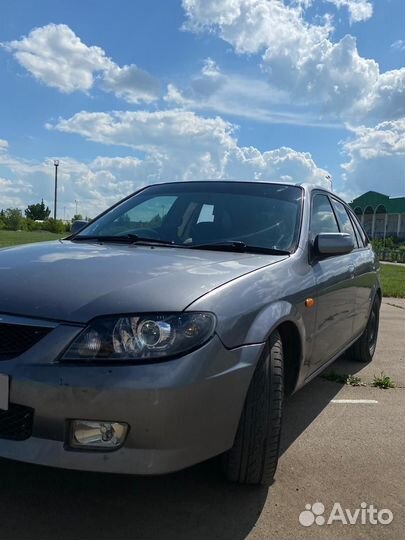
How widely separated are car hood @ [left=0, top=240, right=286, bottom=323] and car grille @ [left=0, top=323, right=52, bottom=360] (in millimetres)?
58

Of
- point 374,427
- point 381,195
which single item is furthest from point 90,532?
point 381,195

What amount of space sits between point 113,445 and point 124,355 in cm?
35

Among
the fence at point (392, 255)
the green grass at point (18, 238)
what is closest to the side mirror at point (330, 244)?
the green grass at point (18, 238)

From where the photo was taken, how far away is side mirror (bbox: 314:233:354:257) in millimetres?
3271

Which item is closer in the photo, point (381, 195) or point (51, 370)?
point (51, 370)

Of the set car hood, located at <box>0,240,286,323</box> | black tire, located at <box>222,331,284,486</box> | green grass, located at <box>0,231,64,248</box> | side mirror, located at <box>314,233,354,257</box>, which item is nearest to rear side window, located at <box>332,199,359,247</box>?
side mirror, located at <box>314,233,354,257</box>

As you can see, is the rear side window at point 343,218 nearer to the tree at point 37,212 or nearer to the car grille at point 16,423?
the car grille at point 16,423

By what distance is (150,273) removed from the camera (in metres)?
2.47

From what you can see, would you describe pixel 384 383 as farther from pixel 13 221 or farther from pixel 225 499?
pixel 13 221

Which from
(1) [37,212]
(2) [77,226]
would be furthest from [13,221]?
(2) [77,226]

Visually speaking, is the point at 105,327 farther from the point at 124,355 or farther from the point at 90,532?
Result: the point at 90,532

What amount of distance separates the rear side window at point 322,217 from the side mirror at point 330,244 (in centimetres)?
22

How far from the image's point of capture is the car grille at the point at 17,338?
2.11m

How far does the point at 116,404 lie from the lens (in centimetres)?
199
